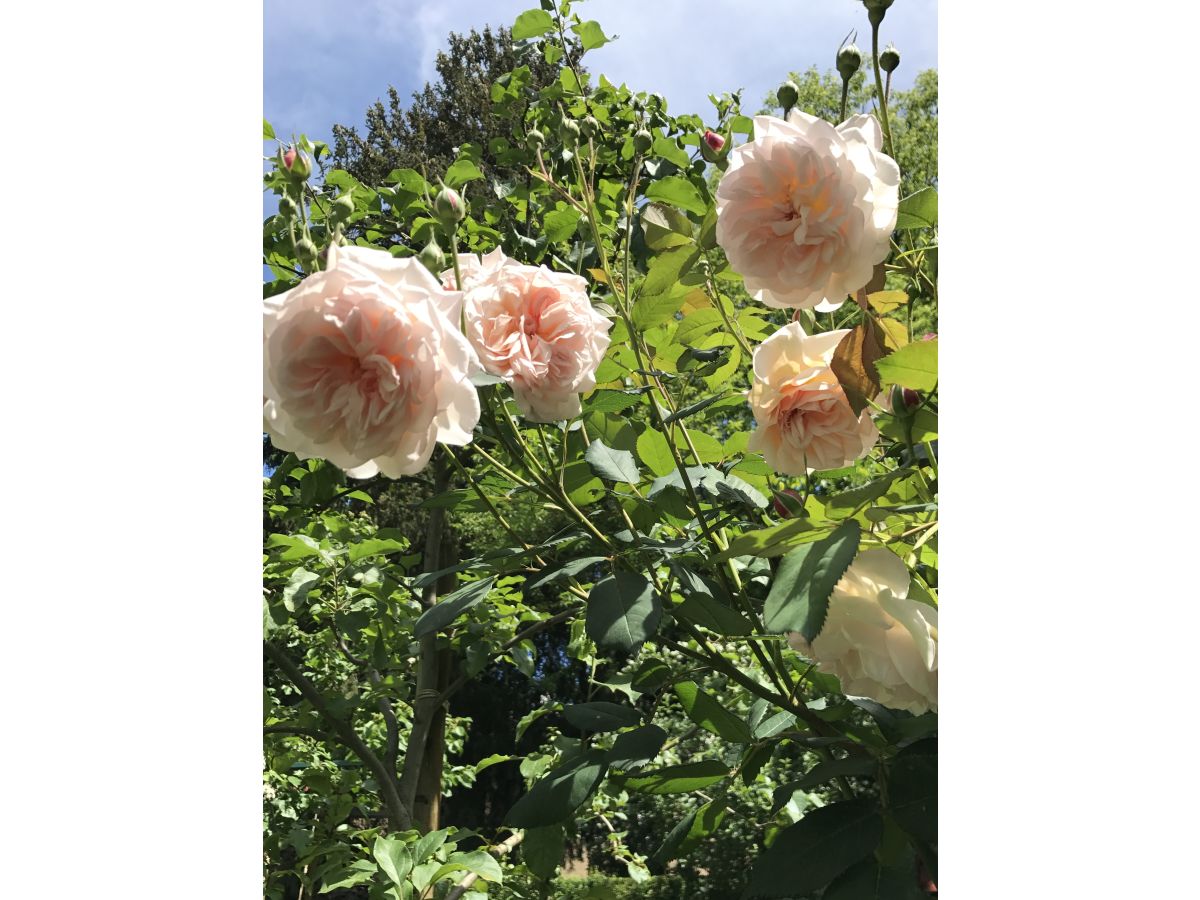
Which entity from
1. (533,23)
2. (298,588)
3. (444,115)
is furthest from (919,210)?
(444,115)

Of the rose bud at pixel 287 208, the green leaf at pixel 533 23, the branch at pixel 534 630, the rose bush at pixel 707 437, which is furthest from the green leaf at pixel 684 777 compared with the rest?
the green leaf at pixel 533 23

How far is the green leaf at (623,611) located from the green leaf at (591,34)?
3.60 feet

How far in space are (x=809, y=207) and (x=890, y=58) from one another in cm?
20

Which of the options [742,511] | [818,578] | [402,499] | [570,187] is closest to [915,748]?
[818,578]

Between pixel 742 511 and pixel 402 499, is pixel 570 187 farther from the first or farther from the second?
pixel 402 499

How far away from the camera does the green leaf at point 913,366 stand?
1.87 ft

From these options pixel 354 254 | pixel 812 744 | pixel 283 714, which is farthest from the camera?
pixel 283 714

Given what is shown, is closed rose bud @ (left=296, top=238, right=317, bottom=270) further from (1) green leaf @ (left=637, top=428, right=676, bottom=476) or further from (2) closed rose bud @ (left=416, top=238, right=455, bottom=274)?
(1) green leaf @ (left=637, top=428, right=676, bottom=476)

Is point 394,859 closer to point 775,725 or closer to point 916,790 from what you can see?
point 775,725

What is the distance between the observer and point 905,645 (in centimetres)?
60

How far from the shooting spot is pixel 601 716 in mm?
992

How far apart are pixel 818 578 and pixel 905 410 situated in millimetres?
128

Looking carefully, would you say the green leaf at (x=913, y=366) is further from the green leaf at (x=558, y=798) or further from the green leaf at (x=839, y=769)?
the green leaf at (x=558, y=798)
